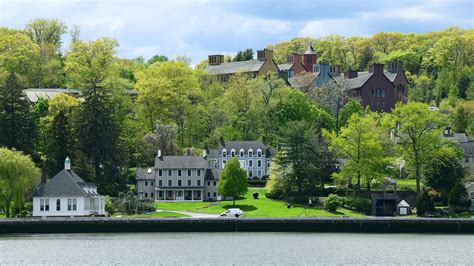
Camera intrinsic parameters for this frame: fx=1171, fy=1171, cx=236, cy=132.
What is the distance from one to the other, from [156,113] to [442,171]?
43.6m

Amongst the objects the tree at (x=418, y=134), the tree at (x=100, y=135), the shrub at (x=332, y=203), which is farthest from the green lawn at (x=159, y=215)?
the tree at (x=418, y=134)

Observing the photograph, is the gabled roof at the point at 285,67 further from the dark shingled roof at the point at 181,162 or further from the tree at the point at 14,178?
the tree at the point at 14,178

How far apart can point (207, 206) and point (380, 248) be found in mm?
39306

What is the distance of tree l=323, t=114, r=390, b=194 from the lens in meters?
125

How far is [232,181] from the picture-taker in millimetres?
125000

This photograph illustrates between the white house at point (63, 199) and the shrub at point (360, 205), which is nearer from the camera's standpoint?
the white house at point (63, 199)

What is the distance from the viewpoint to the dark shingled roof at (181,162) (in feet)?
437

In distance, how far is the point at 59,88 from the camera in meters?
173

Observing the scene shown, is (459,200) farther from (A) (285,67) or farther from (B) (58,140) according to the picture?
(A) (285,67)

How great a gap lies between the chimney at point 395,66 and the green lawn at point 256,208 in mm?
62033

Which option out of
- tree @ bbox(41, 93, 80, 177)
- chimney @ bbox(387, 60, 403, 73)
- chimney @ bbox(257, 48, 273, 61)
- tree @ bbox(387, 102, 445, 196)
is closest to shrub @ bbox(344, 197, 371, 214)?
tree @ bbox(387, 102, 445, 196)

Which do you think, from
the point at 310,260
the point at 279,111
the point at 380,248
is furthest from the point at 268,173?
the point at 310,260

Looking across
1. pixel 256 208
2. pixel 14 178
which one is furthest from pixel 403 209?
pixel 14 178

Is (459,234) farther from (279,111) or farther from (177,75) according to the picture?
(177,75)
